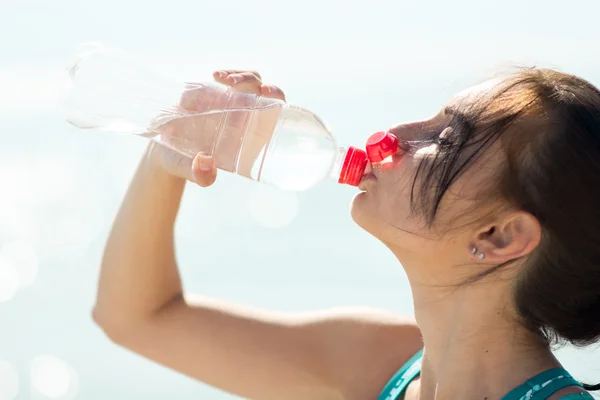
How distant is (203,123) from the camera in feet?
5.67

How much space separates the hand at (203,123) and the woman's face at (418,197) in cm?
26

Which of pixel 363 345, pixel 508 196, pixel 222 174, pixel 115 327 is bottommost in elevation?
pixel 222 174

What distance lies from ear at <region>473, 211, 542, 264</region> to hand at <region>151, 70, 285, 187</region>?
460 mm

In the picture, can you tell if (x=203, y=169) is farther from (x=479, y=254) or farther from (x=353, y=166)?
(x=479, y=254)

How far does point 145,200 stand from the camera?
6.07 ft

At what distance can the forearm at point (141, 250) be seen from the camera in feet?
6.06

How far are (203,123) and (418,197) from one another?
0.47 m

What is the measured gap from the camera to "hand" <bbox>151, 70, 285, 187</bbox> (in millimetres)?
1587

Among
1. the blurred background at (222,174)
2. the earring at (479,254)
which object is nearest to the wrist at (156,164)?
the earring at (479,254)

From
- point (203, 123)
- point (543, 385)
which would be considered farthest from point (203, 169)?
point (543, 385)

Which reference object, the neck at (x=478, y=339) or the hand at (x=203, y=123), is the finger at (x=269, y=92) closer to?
the hand at (x=203, y=123)

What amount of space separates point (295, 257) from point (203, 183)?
2.20 metres

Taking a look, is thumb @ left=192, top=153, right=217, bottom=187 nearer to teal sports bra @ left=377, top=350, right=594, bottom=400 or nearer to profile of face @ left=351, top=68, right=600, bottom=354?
profile of face @ left=351, top=68, right=600, bottom=354

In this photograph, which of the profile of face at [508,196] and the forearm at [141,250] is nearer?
the profile of face at [508,196]
